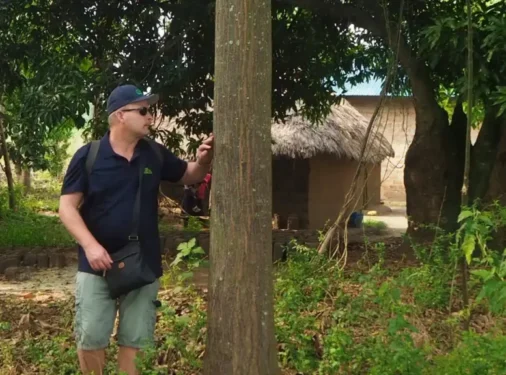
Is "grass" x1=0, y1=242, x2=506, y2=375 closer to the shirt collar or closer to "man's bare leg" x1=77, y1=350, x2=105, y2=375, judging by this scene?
"man's bare leg" x1=77, y1=350, x2=105, y2=375

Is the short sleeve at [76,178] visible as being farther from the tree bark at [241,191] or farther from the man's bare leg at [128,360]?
the man's bare leg at [128,360]

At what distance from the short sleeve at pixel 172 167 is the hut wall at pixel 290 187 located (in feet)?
35.0

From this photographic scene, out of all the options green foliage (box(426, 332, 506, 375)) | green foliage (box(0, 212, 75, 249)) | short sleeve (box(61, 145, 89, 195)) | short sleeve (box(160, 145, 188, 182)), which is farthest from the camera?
green foliage (box(0, 212, 75, 249))

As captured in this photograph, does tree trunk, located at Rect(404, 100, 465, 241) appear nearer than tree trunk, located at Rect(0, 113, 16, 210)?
Yes

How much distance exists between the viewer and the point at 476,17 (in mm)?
6449

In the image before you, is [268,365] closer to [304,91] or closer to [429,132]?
[429,132]

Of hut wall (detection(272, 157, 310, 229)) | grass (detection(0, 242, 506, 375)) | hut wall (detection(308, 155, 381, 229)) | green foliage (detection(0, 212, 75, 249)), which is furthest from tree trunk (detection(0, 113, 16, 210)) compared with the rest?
grass (detection(0, 242, 506, 375))

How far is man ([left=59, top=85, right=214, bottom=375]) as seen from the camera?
3488 mm

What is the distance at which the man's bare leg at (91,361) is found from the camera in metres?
3.56

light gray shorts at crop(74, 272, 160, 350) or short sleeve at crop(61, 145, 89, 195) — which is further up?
short sleeve at crop(61, 145, 89, 195)

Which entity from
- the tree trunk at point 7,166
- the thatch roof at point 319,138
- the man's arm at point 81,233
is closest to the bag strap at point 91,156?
the man's arm at point 81,233

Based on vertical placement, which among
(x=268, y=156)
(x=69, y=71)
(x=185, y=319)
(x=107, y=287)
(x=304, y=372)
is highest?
(x=69, y=71)

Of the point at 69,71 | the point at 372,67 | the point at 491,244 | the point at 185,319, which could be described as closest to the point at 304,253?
the point at 185,319

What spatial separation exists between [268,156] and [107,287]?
102cm
